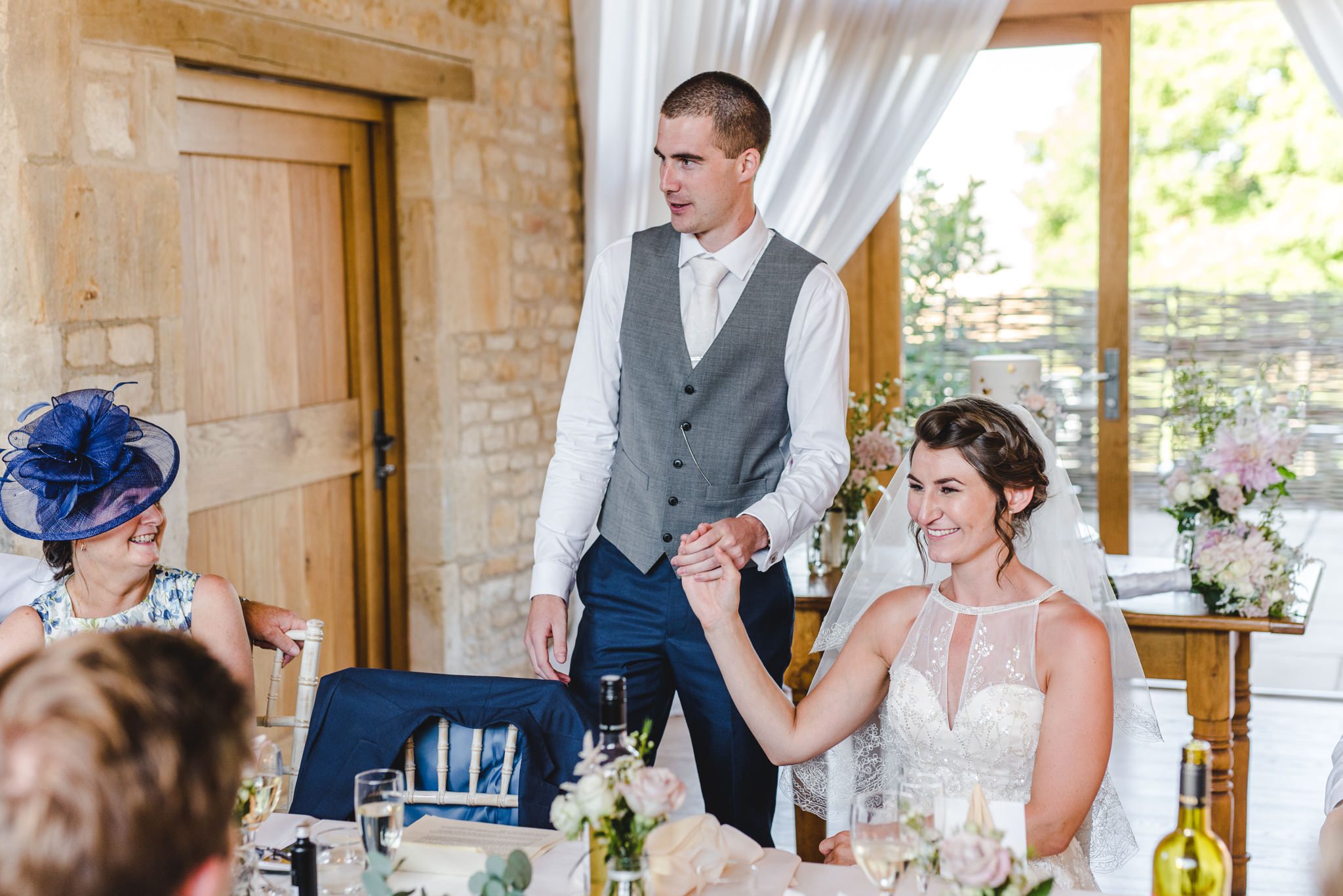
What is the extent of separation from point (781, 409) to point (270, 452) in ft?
5.37

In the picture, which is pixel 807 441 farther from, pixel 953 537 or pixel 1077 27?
pixel 1077 27

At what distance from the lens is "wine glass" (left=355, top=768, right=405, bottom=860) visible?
1.49 meters

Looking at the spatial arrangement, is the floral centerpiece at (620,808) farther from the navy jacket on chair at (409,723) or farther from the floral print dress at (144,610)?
the floral print dress at (144,610)

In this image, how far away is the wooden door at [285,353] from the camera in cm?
330

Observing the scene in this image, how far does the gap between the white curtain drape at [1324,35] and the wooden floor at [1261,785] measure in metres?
2.04

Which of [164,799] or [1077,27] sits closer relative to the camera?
[164,799]

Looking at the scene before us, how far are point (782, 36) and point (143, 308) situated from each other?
8.69 feet

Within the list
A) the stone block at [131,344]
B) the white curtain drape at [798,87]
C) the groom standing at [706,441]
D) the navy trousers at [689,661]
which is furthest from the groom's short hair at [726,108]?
the white curtain drape at [798,87]

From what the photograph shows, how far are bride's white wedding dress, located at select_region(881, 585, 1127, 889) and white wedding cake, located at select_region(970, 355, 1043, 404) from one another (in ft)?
4.16

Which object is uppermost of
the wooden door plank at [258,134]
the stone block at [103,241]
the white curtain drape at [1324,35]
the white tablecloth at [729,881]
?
the white curtain drape at [1324,35]

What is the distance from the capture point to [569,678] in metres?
2.53

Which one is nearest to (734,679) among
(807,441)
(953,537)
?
(953,537)

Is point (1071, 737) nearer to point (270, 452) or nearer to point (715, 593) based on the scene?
point (715, 593)

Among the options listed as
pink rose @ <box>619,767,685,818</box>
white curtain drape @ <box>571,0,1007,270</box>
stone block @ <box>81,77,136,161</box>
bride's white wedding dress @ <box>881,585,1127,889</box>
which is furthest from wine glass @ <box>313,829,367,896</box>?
white curtain drape @ <box>571,0,1007,270</box>
